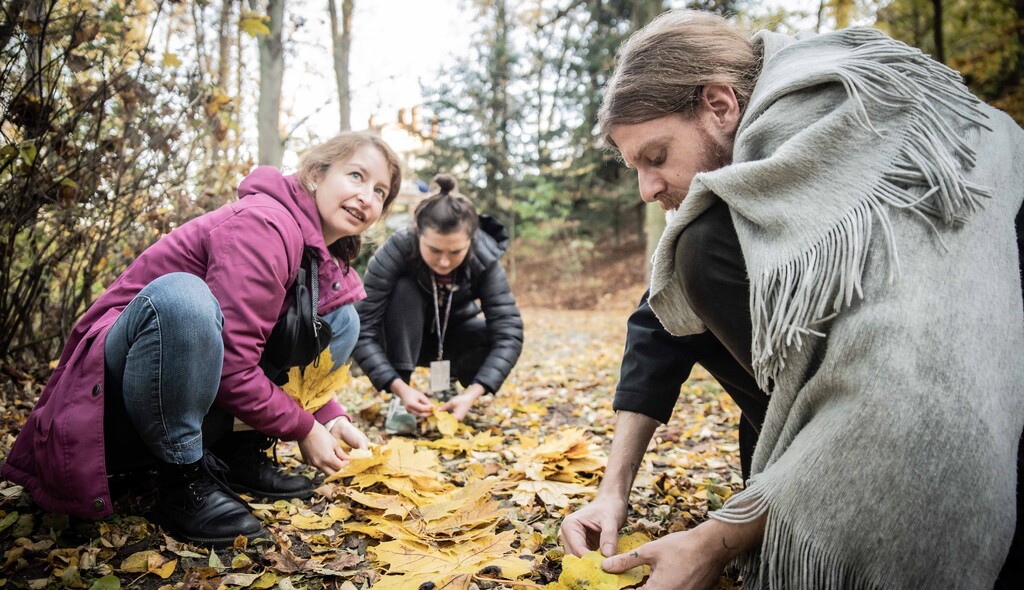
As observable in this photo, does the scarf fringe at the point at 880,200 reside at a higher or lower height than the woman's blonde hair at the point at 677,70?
lower

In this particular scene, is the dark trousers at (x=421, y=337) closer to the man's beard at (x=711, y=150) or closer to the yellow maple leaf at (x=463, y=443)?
the yellow maple leaf at (x=463, y=443)

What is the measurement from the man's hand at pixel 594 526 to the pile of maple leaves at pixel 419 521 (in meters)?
0.07

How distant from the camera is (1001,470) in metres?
0.86

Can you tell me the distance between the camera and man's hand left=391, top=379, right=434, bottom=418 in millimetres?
2549

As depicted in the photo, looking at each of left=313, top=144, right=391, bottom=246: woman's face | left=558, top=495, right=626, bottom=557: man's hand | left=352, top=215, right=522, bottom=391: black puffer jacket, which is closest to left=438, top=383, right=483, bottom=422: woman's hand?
left=352, top=215, right=522, bottom=391: black puffer jacket

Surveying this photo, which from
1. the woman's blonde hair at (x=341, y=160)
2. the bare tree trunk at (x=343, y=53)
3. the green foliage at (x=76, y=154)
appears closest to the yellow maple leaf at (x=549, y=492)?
the woman's blonde hair at (x=341, y=160)

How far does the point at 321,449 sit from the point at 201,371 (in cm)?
47

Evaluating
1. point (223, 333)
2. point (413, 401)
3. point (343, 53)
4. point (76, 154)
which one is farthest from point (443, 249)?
point (343, 53)

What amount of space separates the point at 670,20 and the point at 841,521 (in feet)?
3.87

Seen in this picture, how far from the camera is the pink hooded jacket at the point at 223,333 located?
130 cm

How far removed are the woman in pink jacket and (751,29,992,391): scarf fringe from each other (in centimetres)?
125

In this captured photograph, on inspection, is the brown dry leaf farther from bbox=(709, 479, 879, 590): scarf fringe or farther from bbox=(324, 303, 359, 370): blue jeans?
bbox=(709, 479, 879, 590): scarf fringe

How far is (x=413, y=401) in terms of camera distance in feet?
8.43

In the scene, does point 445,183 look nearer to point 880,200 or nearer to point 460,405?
point 460,405
